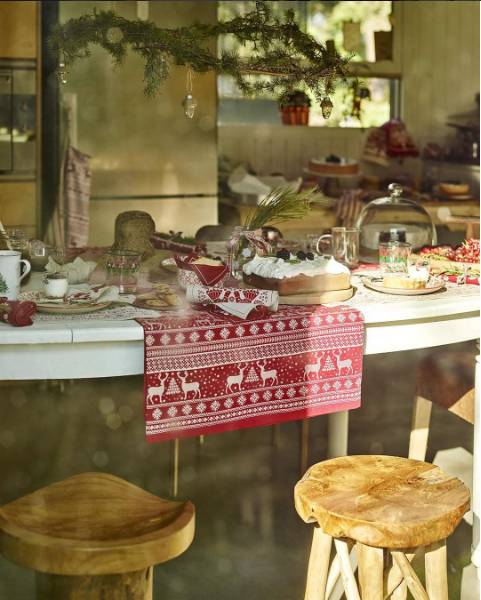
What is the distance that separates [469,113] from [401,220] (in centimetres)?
188

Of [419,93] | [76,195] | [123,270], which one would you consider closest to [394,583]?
[123,270]

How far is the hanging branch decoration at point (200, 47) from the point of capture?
2.78 metres

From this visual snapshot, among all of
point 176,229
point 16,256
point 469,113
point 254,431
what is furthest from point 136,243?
point 469,113

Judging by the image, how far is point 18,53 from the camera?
209 inches

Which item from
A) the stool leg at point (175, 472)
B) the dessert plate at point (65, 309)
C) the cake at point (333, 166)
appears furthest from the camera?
the cake at point (333, 166)

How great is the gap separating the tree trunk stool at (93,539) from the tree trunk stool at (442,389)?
1.46 meters

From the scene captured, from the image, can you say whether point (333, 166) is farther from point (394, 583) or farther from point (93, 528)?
point (93, 528)

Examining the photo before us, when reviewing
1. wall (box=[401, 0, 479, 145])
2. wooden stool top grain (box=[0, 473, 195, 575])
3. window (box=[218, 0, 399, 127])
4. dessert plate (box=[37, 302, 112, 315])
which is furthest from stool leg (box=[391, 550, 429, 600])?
wall (box=[401, 0, 479, 145])

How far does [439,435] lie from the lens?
4273 millimetres

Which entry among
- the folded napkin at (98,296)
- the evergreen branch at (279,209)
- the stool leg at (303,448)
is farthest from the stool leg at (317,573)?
the stool leg at (303,448)

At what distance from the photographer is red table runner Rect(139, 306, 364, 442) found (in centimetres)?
241

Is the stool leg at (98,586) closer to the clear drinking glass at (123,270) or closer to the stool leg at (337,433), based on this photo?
the clear drinking glass at (123,270)

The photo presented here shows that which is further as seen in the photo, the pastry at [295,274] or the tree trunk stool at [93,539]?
the pastry at [295,274]

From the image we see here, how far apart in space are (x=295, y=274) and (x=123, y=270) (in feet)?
1.69
